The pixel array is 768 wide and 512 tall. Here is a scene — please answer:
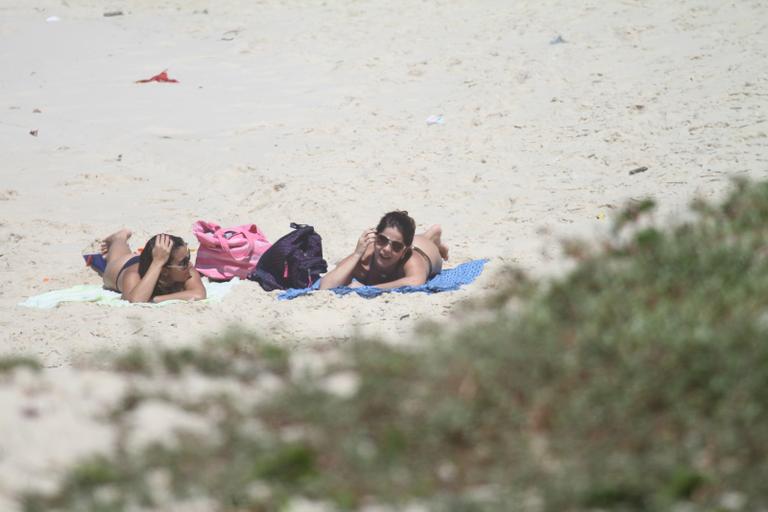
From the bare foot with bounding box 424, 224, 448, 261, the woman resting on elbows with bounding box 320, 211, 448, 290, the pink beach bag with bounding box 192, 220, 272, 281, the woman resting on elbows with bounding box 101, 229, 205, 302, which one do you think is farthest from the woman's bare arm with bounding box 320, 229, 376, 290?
the woman resting on elbows with bounding box 101, 229, 205, 302

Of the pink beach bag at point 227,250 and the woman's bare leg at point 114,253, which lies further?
the pink beach bag at point 227,250

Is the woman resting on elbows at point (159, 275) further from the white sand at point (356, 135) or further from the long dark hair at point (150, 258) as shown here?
the white sand at point (356, 135)

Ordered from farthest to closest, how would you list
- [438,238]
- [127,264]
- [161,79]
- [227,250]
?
[161,79] < [438,238] < [227,250] < [127,264]

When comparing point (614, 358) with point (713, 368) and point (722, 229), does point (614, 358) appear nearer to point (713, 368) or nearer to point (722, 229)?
point (713, 368)

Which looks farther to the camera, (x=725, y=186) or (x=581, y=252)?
(x=725, y=186)

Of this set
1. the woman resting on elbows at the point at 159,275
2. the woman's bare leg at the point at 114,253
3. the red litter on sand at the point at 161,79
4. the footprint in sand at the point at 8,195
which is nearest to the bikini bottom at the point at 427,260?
the woman resting on elbows at the point at 159,275

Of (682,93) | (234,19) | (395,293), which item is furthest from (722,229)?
(234,19)

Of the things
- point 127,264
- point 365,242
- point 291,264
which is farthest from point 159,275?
point 365,242

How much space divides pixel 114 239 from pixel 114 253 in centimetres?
16

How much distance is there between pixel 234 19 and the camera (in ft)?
47.9

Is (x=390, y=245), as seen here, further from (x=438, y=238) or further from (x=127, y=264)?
(x=127, y=264)

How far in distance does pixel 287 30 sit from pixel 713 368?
36.4ft

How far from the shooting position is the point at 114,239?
24.9 feet

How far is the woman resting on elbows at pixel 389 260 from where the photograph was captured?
7031mm
